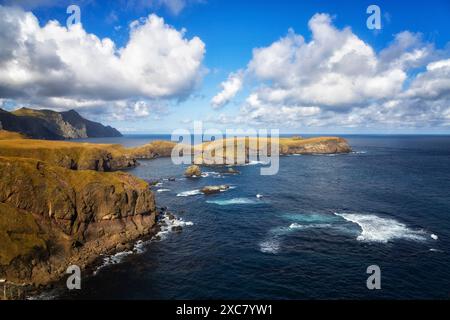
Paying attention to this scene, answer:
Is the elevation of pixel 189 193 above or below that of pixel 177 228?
above

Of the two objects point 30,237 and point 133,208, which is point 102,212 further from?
point 30,237

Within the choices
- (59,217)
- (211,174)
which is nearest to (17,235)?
(59,217)

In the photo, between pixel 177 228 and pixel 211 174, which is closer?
pixel 177 228

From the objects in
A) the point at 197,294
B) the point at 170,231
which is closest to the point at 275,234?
the point at 170,231

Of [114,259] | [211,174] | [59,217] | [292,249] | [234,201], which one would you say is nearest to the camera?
[114,259]

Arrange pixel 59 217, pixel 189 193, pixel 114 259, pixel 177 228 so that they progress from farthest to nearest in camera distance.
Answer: pixel 189 193
pixel 177 228
pixel 59 217
pixel 114 259

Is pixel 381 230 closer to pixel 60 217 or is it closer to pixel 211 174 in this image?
pixel 60 217

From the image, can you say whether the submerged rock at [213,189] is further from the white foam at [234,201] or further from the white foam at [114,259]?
the white foam at [114,259]
